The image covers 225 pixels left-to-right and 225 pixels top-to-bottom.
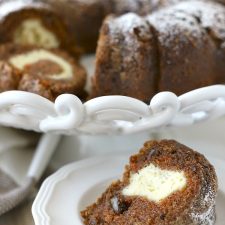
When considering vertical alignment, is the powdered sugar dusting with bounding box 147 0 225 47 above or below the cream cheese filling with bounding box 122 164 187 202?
above

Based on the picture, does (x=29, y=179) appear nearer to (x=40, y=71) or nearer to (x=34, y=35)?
(x=40, y=71)

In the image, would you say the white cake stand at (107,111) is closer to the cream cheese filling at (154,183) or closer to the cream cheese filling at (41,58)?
the cream cheese filling at (154,183)

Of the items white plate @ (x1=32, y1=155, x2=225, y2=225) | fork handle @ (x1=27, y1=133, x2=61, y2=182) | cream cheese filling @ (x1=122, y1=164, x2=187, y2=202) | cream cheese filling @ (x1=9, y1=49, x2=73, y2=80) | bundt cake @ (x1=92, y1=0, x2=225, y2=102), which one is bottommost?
fork handle @ (x1=27, y1=133, x2=61, y2=182)

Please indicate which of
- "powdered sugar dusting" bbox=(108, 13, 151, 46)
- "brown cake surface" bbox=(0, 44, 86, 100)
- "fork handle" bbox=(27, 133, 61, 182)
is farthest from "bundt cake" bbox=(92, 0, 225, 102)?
"fork handle" bbox=(27, 133, 61, 182)

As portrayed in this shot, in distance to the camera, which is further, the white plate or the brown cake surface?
the brown cake surface

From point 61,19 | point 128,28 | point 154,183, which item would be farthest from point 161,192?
point 61,19

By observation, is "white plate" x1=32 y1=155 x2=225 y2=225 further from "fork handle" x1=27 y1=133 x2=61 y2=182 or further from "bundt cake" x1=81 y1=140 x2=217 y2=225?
"fork handle" x1=27 y1=133 x2=61 y2=182
